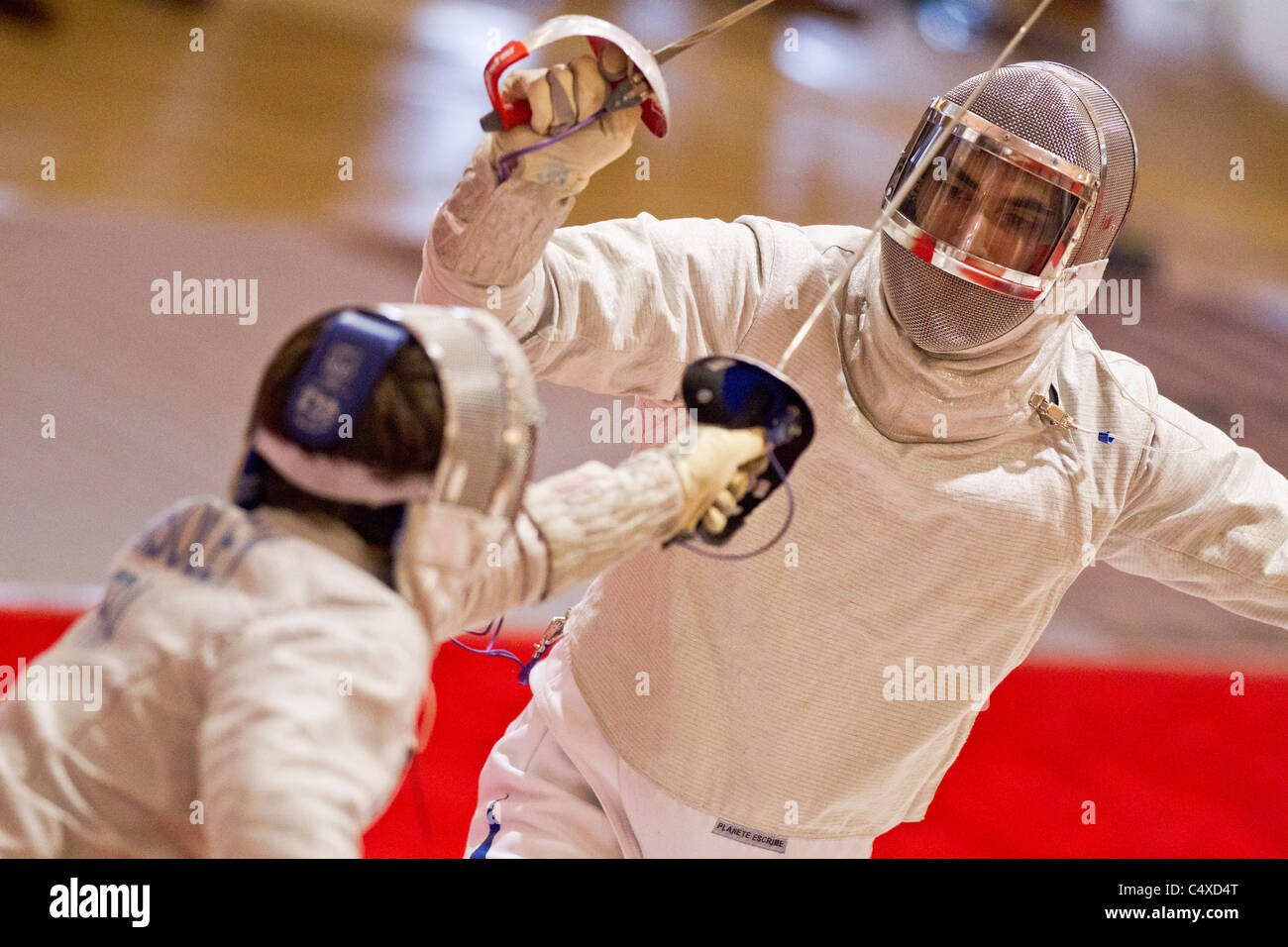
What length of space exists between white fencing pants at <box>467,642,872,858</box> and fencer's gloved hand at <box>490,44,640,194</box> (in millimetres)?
800

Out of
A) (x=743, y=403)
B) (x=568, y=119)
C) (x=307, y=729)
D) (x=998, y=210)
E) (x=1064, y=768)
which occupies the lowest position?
(x=1064, y=768)

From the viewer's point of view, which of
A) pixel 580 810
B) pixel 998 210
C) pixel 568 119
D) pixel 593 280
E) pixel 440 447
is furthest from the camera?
pixel 580 810

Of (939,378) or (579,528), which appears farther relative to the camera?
(939,378)

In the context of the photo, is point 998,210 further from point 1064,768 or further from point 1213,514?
point 1064,768

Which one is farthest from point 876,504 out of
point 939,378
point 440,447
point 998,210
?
point 440,447

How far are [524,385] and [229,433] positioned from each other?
8.80 feet

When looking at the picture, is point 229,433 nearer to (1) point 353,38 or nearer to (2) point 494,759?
(2) point 494,759

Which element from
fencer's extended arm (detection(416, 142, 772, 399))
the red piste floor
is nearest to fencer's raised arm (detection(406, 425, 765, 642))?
fencer's extended arm (detection(416, 142, 772, 399))

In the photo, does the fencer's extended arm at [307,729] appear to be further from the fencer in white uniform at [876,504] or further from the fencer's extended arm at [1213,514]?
the fencer's extended arm at [1213,514]

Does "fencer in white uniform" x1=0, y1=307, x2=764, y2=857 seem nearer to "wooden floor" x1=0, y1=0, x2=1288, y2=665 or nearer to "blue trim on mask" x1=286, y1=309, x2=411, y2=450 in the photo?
"blue trim on mask" x1=286, y1=309, x2=411, y2=450

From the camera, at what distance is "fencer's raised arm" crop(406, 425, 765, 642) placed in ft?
3.87

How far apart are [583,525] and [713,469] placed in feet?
0.47

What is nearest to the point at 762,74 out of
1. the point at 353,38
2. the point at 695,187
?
the point at 695,187

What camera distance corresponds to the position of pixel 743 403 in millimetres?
1309
